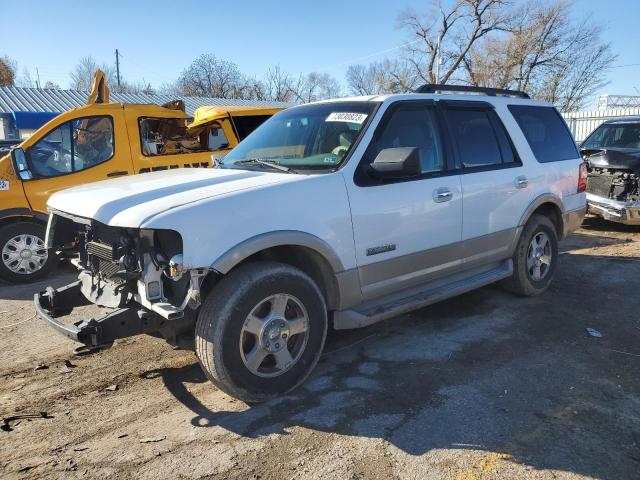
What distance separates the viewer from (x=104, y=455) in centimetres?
284

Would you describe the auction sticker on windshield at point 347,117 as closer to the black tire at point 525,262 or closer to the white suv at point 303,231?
the white suv at point 303,231

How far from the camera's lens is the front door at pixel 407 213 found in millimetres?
3670

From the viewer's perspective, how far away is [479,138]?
15.3 ft

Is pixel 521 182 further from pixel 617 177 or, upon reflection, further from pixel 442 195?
pixel 617 177

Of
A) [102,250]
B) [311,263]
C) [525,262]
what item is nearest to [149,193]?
[102,250]

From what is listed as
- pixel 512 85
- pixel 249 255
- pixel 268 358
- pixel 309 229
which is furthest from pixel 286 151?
pixel 512 85

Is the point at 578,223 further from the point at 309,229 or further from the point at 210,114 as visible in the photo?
the point at 210,114

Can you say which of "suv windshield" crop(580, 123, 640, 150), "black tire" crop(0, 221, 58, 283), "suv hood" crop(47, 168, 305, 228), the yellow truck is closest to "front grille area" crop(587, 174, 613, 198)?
"suv windshield" crop(580, 123, 640, 150)

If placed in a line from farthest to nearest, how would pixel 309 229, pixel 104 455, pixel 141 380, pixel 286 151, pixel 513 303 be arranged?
pixel 513 303 < pixel 286 151 < pixel 141 380 < pixel 309 229 < pixel 104 455

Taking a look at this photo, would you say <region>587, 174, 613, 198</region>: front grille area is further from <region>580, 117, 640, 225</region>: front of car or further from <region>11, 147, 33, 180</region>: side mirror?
<region>11, 147, 33, 180</region>: side mirror

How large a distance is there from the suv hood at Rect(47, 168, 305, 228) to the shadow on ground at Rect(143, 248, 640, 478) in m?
1.33

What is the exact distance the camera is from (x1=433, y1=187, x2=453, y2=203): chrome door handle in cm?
408

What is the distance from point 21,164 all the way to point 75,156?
2.15 feet

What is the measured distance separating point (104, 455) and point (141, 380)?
0.92 metres
